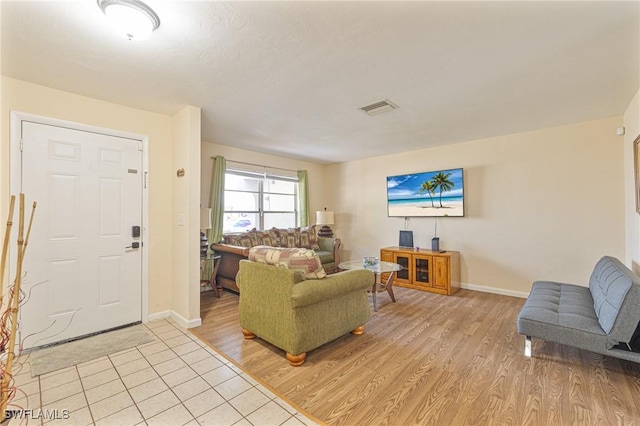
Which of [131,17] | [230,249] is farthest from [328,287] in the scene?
[131,17]

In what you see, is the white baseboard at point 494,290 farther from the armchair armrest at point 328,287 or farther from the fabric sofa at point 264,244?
the armchair armrest at point 328,287

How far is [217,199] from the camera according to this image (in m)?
4.66

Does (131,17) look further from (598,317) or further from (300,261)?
(598,317)

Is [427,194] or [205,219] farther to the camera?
[427,194]

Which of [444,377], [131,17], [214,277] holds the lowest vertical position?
[444,377]

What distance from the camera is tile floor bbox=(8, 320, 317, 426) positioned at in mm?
1749

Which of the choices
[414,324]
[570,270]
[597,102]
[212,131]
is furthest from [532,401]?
[212,131]

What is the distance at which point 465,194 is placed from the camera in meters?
4.64

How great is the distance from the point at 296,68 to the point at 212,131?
7.30 feet

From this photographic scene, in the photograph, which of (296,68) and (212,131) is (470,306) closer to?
(296,68)

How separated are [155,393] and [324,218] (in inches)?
172

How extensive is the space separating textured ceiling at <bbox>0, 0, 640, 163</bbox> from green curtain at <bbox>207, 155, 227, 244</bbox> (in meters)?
1.21

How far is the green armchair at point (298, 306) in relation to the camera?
230 centimetres

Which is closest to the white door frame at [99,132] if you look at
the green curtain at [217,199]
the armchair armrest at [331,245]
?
the green curtain at [217,199]
